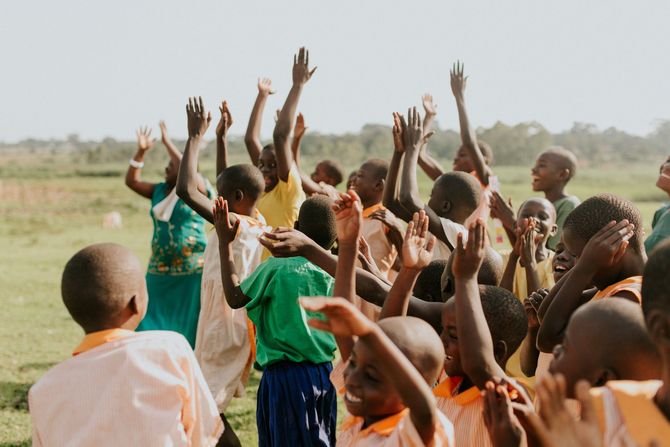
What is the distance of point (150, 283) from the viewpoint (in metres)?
7.25

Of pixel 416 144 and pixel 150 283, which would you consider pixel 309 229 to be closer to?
pixel 416 144

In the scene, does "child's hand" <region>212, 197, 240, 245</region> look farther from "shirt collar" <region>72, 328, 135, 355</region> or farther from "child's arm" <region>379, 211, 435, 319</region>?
"shirt collar" <region>72, 328, 135, 355</region>

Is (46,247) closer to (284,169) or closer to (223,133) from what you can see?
(223,133)

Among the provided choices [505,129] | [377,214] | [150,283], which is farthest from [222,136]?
[505,129]

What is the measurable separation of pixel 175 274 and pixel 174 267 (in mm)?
60

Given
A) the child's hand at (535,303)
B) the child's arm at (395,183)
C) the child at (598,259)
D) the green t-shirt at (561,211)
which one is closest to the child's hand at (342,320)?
the child at (598,259)

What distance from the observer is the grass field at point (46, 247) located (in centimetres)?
695

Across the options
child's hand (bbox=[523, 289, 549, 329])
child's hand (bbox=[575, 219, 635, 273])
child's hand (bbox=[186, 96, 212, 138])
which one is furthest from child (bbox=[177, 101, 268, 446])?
child's hand (bbox=[575, 219, 635, 273])

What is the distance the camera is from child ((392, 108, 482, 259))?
5.07m

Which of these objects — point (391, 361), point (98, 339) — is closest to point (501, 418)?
point (391, 361)

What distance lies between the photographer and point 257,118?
653 centimetres

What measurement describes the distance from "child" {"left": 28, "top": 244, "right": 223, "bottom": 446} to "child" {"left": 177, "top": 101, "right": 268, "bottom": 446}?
217 centimetres

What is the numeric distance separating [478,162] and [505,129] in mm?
77968

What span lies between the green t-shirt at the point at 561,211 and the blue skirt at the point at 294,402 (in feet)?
8.76
